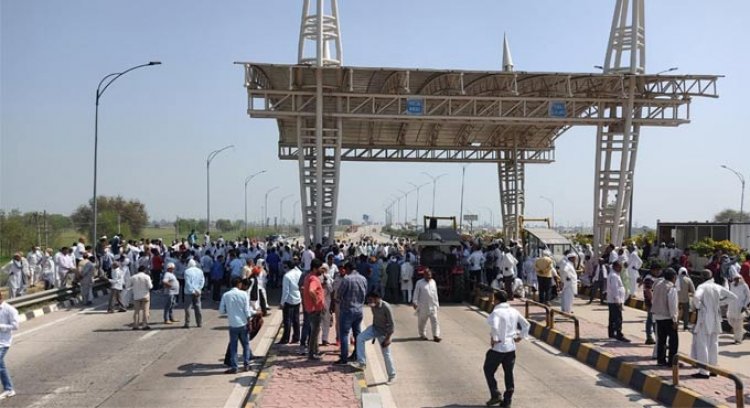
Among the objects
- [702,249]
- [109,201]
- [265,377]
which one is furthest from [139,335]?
[109,201]

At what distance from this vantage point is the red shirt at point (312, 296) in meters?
12.3


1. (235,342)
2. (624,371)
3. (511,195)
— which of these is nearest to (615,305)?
(624,371)

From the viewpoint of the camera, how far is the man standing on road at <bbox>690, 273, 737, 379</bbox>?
11.2 meters

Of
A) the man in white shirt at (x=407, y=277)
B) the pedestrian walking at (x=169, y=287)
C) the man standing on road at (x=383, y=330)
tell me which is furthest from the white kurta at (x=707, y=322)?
the pedestrian walking at (x=169, y=287)

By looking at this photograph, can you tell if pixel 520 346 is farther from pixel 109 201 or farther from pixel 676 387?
pixel 109 201

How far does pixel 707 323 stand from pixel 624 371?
1565 mm

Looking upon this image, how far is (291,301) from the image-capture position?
534 inches

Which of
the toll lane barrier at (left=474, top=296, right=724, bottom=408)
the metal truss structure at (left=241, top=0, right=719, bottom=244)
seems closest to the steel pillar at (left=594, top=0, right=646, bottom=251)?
the metal truss structure at (left=241, top=0, right=719, bottom=244)

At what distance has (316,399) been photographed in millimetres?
9836

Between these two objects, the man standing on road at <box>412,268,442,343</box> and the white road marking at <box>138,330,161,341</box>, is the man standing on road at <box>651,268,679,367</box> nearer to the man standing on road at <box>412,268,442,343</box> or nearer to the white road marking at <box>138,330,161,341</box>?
the man standing on road at <box>412,268,442,343</box>

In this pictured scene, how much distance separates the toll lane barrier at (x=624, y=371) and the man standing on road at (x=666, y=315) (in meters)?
0.60

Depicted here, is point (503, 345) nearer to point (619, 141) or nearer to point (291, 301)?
point (291, 301)

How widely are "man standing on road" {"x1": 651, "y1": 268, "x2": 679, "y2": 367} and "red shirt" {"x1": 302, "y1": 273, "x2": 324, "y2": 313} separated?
18.4 ft

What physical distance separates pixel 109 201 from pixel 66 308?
2390 inches
